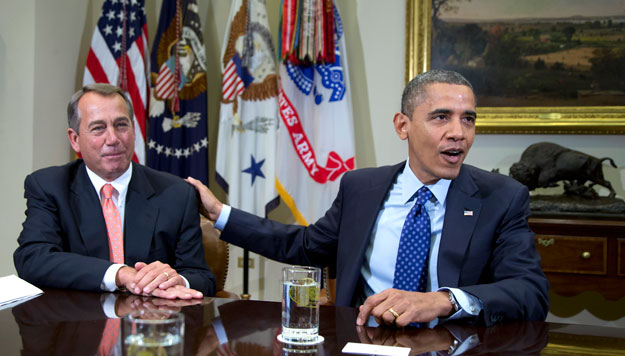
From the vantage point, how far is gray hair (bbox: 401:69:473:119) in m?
2.06

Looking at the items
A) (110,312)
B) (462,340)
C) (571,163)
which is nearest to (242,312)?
(110,312)

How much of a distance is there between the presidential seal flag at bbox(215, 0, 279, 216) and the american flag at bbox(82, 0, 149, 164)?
0.65 metres

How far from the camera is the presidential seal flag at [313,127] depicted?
4414mm

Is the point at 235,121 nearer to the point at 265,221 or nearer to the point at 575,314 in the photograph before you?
the point at 265,221

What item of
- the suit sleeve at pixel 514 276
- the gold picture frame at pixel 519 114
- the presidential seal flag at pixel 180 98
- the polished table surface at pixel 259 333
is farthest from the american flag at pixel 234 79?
the polished table surface at pixel 259 333

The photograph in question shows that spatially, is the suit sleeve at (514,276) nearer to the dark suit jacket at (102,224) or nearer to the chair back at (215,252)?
the dark suit jacket at (102,224)

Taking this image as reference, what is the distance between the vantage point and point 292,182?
14.9 feet

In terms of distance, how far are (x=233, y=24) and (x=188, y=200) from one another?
2.55 meters

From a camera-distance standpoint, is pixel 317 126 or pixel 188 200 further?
pixel 317 126

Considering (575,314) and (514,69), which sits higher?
(514,69)

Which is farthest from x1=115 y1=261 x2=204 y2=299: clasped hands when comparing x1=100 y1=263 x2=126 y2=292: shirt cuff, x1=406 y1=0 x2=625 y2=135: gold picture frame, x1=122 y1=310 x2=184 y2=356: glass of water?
x1=406 y1=0 x2=625 y2=135: gold picture frame

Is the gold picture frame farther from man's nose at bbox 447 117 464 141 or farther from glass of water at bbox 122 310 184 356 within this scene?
glass of water at bbox 122 310 184 356

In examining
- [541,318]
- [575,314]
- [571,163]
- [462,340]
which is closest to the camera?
[462,340]

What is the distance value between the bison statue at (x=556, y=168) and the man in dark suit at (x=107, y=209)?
97.7 inches
